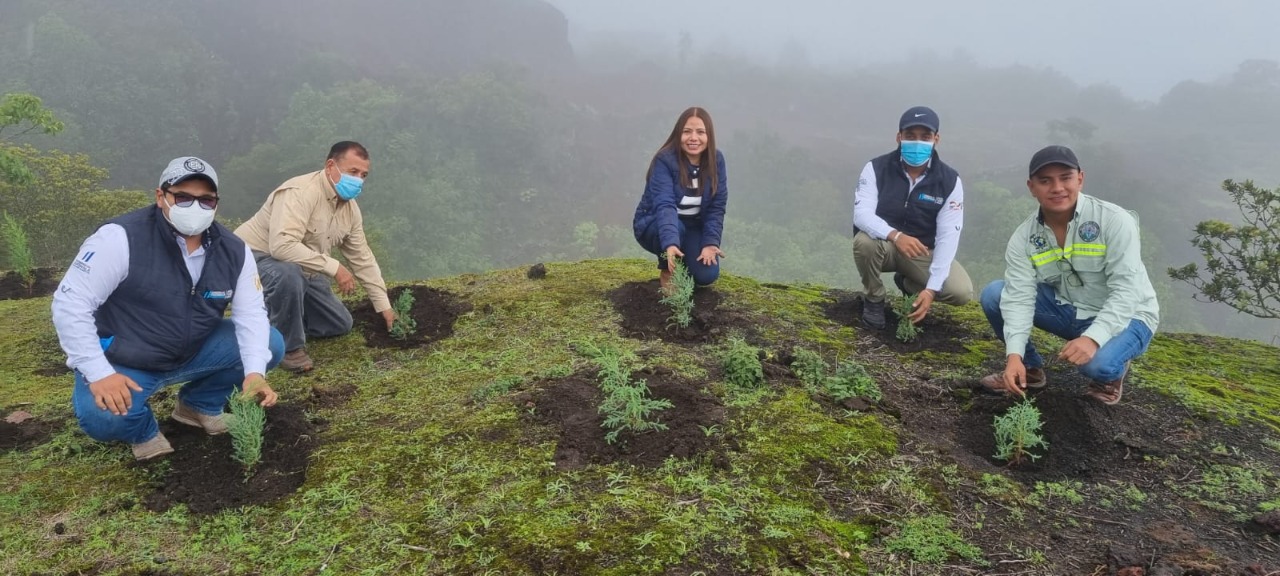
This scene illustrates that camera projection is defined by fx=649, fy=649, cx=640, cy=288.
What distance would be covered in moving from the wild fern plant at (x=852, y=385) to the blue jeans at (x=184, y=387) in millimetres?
3228

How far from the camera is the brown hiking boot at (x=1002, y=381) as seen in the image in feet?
13.0

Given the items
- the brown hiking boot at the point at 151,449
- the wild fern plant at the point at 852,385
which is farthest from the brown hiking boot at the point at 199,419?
the wild fern plant at the point at 852,385

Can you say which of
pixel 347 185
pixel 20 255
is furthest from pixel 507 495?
pixel 20 255

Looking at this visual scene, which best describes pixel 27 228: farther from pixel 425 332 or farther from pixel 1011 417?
pixel 1011 417

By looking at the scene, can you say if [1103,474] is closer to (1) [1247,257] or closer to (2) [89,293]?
(2) [89,293]

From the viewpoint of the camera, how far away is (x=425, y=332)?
5234 mm

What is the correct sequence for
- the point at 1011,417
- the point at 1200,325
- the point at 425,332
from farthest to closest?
the point at 1200,325 → the point at 425,332 → the point at 1011,417

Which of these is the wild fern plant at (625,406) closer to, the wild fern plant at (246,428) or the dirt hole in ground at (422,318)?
the wild fern plant at (246,428)

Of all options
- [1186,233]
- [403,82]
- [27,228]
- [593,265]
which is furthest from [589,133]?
[593,265]

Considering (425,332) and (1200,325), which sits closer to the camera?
(425,332)

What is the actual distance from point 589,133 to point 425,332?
316 ft

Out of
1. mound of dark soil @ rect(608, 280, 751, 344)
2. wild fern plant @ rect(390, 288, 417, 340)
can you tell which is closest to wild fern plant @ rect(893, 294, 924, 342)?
mound of dark soil @ rect(608, 280, 751, 344)

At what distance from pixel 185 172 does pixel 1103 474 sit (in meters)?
4.55

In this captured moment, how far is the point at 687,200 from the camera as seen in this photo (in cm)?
539
